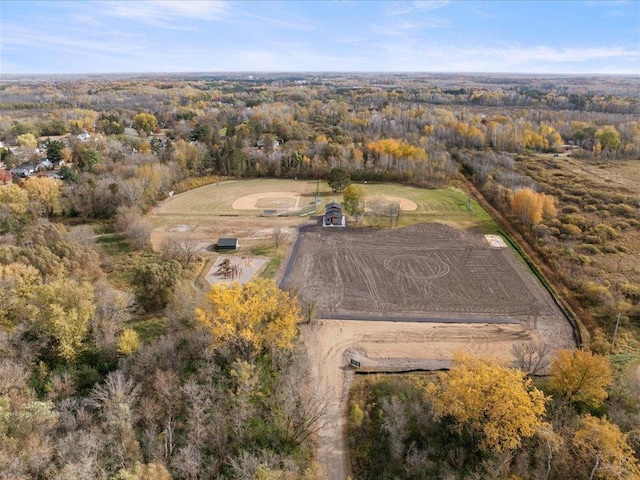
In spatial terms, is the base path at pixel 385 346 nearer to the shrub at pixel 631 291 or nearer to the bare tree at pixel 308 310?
the bare tree at pixel 308 310

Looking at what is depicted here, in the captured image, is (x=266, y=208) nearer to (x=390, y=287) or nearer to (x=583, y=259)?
(x=390, y=287)

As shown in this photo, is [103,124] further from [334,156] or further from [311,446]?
[311,446]

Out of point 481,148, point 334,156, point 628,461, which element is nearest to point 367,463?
point 628,461

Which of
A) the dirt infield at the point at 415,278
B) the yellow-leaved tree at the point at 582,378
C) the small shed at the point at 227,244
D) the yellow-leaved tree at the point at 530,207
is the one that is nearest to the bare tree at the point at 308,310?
the dirt infield at the point at 415,278

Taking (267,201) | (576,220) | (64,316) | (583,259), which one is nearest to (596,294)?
(583,259)

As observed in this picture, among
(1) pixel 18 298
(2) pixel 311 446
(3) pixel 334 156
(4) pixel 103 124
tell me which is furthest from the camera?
(4) pixel 103 124

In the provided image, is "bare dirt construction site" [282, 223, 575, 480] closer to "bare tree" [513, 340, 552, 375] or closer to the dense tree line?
"bare tree" [513, 340, 552, 375]
